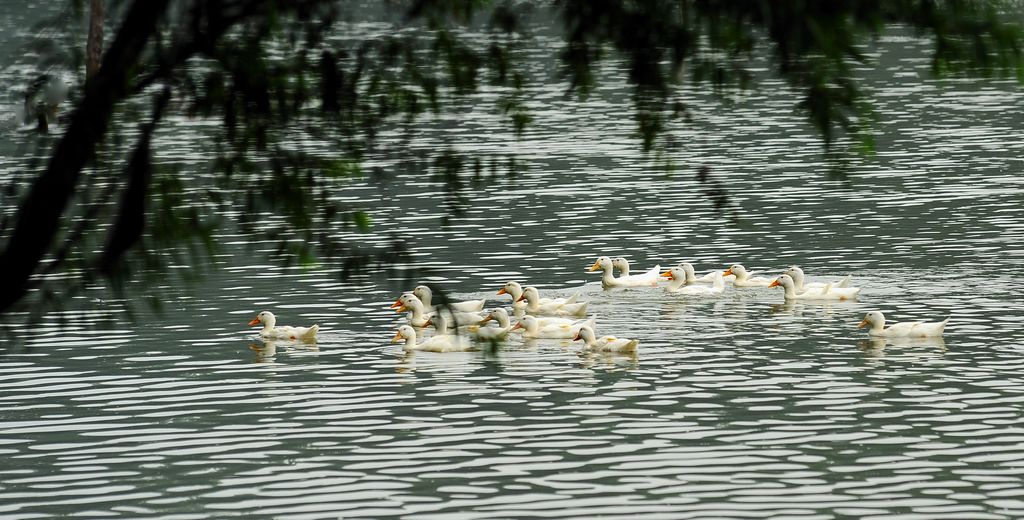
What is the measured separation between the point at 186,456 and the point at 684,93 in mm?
39981

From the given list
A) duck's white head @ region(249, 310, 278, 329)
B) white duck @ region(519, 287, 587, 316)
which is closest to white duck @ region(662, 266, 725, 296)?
white duck @ region(519, 287, 587, 316)

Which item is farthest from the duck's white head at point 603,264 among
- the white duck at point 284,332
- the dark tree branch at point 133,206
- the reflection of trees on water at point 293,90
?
the dark tree branch at point 133,206

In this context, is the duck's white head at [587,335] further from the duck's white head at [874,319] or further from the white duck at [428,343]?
the duck's white head at [874,319]

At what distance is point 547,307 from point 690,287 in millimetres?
2782

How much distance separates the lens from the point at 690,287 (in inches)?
1016

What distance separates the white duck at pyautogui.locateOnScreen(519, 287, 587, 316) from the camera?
949 inches

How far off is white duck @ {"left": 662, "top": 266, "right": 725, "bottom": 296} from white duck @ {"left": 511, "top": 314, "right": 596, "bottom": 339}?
3.35 m

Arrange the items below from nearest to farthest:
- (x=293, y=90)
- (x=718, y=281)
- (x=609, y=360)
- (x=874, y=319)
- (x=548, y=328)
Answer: (x=293, y=90)
(x=609, y=360)
(x=874, y=319)
(x=548, y=328)
(x=718, y=281)

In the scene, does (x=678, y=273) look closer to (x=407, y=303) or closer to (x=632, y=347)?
(x=407, y=303)

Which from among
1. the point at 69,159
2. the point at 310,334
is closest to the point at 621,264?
the point at 310,334

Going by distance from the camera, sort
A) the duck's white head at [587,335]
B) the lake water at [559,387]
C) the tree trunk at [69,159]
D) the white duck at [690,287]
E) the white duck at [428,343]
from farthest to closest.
Answer: the white duck at [690,287] → the white duck at [428,343] → the duck's white head at [587,335] → the lake water at [559,387] → the tree trunk at [69,159]

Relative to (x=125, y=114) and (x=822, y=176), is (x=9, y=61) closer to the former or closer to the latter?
(x=125, y=114)

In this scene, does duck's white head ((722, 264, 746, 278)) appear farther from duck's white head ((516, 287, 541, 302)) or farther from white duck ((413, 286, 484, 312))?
white duck ((413, 286, 484, 312))

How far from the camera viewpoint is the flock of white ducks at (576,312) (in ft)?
71.6
